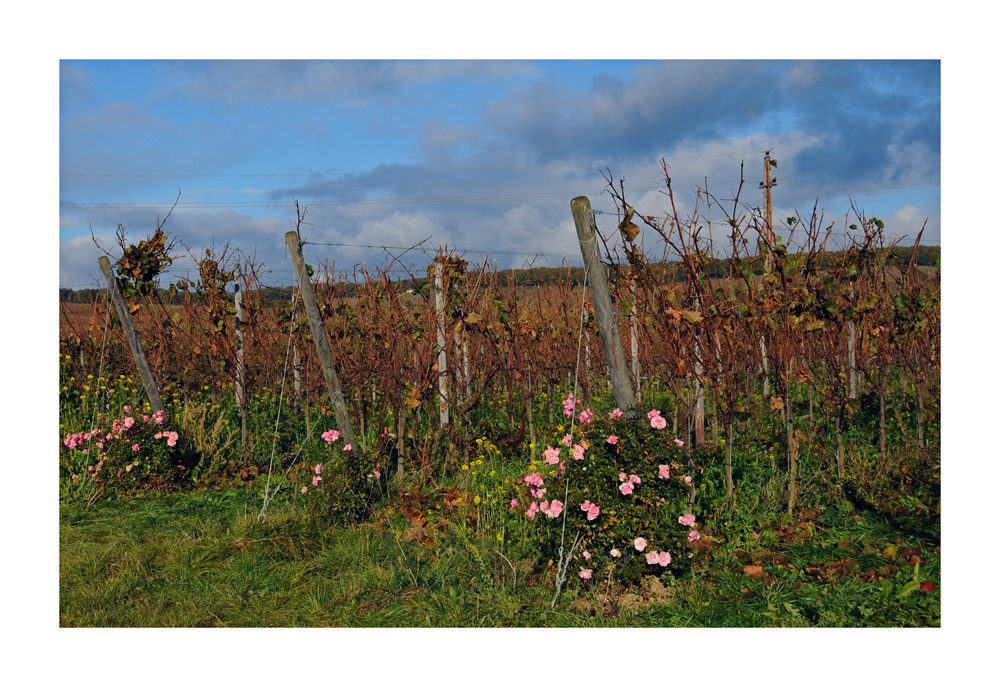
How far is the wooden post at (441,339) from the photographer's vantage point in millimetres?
5160

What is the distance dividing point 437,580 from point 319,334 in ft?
6.78

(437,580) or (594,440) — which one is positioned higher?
(594,440)

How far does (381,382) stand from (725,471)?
266 cm

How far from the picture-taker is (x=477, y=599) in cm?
308

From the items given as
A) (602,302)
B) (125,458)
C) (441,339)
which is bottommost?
(125,458)

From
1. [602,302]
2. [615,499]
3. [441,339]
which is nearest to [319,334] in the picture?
[441,339]

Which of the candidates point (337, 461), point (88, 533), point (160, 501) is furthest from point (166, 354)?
point (337, 461)

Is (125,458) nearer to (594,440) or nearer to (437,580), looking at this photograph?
(437,580)

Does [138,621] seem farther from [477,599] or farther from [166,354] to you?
[166,354]

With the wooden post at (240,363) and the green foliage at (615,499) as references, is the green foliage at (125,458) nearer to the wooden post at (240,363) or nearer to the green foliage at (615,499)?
the wooden post at (240,363)

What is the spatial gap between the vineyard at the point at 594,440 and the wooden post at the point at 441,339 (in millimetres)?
24

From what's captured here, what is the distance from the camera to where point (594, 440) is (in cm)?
323

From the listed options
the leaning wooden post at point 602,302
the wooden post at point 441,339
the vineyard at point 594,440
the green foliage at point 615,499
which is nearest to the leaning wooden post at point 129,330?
the vineyard at point 594,440

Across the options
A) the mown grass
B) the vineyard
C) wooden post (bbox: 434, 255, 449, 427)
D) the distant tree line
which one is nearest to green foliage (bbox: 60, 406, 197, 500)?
the vineyard
